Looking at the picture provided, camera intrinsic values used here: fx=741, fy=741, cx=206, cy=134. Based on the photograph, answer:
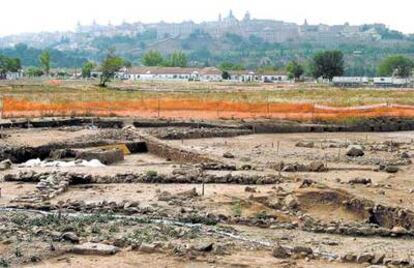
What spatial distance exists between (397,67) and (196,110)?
350 feet

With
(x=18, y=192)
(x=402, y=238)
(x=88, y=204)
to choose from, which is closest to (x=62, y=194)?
(x=18, y=192)

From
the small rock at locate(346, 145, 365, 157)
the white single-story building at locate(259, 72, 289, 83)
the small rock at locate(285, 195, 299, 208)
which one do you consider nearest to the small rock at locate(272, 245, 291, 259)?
the small rock at locate(285, 195, 299, 208)

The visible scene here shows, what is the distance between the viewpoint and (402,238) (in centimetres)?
A: 1417

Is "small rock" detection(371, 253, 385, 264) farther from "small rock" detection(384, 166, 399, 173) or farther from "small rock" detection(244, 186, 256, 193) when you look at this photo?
"small rock" detection(384, 166, 399, 173)

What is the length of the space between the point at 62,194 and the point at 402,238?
8656mm

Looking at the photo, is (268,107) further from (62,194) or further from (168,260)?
(168,260)

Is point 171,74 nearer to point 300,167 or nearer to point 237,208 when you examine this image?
point 300,167

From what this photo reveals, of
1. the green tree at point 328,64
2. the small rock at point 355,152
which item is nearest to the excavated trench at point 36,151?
the small rock at point 355,152

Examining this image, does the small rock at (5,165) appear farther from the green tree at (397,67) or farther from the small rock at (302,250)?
Answer: the green tree at (397,67)

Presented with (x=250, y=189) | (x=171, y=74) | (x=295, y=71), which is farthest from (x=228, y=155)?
(x=171, y=74)

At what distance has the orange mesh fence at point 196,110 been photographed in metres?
41.2

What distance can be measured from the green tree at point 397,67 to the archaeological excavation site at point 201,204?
4537 inches

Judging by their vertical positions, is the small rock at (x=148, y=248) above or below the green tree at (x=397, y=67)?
above

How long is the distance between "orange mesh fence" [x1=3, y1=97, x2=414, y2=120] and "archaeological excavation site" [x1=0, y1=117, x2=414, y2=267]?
9619mm
